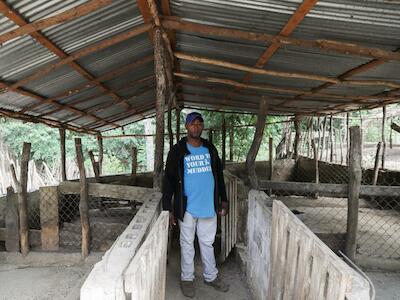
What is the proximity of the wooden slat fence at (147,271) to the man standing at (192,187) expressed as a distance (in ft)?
3.43

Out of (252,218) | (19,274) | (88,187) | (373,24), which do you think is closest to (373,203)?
(252,218)

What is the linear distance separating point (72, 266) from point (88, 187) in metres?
1.23

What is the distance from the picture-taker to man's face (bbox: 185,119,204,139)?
355cm

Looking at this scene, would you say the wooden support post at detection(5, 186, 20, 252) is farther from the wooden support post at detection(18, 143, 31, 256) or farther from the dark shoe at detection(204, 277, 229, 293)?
the dark shoe at detection(204, 277, 229, 293)

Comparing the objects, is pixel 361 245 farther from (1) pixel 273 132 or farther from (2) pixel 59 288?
(1) pixel 273 132

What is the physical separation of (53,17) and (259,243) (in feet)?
9.66

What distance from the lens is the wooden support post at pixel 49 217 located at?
5219 millimetres

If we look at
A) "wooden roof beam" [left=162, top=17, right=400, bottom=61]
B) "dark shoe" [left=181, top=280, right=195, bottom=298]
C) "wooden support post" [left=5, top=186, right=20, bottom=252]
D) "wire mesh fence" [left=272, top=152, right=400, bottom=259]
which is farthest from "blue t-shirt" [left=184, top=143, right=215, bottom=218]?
"wooden support post" [left=5, top=186, right=20, bottom=252]

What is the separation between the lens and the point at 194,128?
11.7ft

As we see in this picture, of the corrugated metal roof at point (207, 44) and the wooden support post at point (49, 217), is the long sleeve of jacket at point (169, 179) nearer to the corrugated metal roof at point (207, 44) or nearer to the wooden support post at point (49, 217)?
the corrugated metal roof at point (207, 44)

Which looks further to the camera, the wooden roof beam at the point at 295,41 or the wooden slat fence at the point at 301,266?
the wooden roof beam at the point at 295,41

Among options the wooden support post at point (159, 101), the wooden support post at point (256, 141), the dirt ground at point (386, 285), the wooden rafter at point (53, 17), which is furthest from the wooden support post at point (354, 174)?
the wooden rafter at point (53, 17)

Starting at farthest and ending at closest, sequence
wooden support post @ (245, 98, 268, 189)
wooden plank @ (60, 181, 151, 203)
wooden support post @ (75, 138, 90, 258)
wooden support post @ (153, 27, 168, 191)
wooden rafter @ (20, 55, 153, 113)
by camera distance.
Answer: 1. wooden rafter @ (20, 55, 153, 113)
2. wooden support post @ (75, 138, 90, 258)
3. wooden plank @ (60, 181, 151, 203)
4. wooden support post @ (245, 98, 268, 189)
5. wooden support post @ (153, 27, 168, 191)

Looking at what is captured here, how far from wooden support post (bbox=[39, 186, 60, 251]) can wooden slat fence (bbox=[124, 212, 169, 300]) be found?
129 inches
